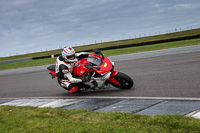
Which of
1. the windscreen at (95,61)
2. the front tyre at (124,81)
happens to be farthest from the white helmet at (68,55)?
the front tyre at (124,81)

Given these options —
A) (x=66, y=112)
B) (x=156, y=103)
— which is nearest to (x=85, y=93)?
(x=66, y=112)

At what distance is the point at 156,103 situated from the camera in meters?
6.07

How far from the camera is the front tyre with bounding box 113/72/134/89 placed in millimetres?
8073

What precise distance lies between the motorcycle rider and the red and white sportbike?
0.20 metres

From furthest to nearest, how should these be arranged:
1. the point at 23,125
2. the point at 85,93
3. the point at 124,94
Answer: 1. the point at 85,93
2. the point at 124,94
3. the point at 23,125

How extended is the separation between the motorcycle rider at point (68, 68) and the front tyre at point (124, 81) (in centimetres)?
100

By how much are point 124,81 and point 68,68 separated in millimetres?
1923

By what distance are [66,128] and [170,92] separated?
3422 mm

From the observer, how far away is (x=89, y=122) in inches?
201

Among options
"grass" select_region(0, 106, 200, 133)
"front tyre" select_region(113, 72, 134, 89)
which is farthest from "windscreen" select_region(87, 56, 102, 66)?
"grass" select_region(0, 106, 200, 133)

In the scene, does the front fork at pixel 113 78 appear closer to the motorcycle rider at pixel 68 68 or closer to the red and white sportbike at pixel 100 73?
the red and white sportbike at pixel 100 73

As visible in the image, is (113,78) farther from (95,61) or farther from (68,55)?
(68,55)

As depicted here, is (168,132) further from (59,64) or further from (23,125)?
(59,64)

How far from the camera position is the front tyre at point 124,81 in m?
8.07
